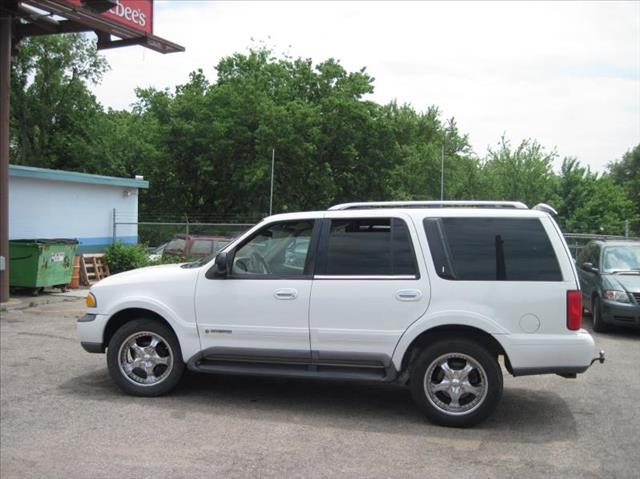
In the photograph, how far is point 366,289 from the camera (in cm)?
585

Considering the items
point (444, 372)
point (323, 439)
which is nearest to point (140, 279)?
point (323, 439)

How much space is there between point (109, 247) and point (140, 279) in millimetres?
12513

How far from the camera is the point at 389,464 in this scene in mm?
4719

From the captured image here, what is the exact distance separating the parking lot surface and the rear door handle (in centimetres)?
111

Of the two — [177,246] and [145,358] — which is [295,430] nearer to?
[145,358]

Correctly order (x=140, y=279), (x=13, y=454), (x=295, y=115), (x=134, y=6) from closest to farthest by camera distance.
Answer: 1. (x=13, y=454)
2. (x=140, y=279)
3. (x=134, y=6)
4. (x=295, y=115)

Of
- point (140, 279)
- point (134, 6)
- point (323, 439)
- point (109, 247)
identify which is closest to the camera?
point (323, 439)

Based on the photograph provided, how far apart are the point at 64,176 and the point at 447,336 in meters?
13.9

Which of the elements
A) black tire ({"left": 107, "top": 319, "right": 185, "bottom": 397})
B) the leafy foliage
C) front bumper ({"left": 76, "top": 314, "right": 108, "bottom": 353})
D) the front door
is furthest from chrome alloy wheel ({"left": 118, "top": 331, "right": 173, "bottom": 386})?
the leafy foliage

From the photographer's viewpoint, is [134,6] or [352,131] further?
[352,131]

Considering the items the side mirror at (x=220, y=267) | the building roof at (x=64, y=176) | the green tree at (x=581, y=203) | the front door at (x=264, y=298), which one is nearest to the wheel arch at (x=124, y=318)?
the front door at (x=264, y=298)

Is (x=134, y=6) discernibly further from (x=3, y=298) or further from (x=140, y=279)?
(x=140, y=279)

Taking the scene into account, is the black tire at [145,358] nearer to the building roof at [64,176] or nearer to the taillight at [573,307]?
the taillight at [573,307]

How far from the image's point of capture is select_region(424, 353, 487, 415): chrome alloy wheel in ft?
18.4
